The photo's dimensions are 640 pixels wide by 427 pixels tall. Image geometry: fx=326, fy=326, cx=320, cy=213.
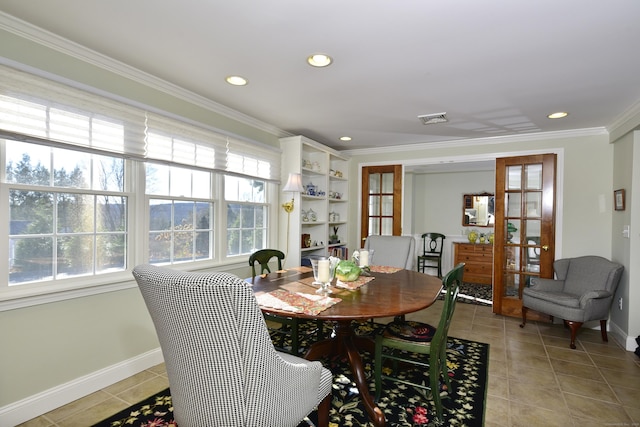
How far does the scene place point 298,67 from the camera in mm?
2258

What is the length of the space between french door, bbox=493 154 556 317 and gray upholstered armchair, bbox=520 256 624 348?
242mm

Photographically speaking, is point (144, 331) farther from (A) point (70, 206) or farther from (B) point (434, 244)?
(B) point (434, 244)

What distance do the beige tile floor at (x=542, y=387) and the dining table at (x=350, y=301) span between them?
0.82 meters

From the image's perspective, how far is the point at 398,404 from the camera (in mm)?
2098

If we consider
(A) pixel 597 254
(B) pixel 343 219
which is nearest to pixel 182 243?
(B) pixel 343 219

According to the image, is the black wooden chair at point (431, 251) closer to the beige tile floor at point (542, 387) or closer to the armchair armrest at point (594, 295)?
the beige tile floor at point (542, 387)

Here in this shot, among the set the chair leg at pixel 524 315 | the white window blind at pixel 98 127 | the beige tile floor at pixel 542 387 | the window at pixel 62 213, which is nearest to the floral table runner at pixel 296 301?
the beige tile floor at pixel 542 387

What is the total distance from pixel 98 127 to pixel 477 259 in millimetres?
5971

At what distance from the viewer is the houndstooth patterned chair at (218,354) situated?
1018mm

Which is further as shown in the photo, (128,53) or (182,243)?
(182,243)

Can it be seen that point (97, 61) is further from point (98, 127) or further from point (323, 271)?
point (323, 271)

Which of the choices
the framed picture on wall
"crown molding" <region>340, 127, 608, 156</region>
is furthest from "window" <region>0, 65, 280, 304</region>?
the framed picture on wall

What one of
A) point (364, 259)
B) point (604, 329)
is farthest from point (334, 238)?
point (604, 329)

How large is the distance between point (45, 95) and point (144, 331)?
177 cm
